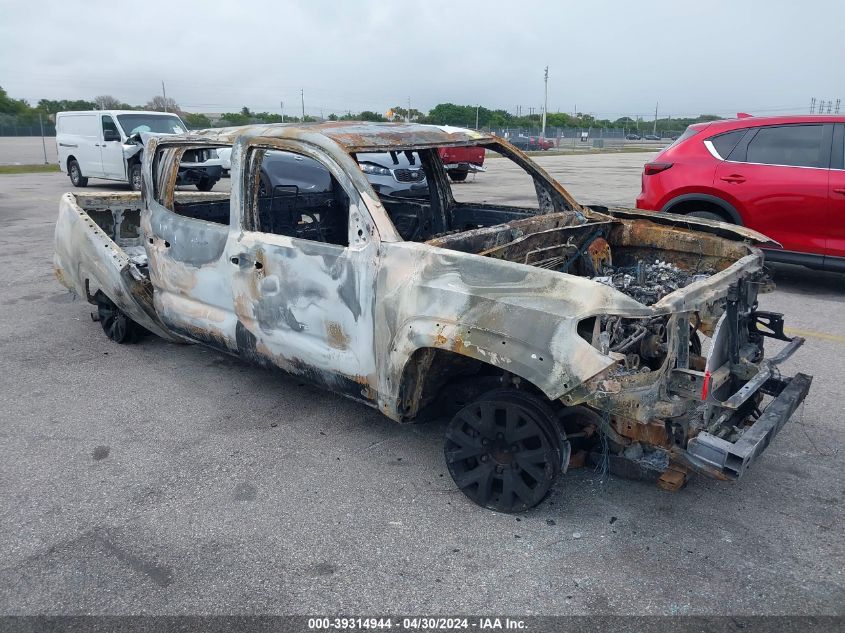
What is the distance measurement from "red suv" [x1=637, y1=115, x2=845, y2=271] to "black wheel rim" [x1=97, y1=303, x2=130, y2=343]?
5.40m

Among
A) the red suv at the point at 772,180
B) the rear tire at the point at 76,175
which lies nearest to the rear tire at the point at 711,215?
the red suv at the point at 772,180

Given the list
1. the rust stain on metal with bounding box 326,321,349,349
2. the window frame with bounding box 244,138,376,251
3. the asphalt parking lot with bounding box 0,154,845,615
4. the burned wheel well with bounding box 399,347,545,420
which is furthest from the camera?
the rust stain on metal with bounding box 326,321,349,349

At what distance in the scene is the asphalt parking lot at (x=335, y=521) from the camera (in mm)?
2785

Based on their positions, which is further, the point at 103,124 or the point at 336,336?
the point at 103,124

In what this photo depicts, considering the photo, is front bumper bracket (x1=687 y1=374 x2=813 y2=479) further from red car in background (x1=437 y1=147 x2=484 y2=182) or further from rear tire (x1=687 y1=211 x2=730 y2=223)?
red car in background (x1=437 y1=147 x2=484 y2=182)

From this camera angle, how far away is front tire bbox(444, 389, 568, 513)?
314 cm

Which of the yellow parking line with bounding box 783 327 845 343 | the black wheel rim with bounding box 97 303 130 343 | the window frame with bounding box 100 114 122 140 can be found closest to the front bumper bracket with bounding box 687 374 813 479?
the yellow parking line with bounding box 783 327 845 343

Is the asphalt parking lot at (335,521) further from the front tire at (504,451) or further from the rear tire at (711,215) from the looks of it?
the rear tire at (711,215)

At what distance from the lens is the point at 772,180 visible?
681 centimetres

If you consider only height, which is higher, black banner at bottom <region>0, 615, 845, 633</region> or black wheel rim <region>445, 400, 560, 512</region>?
black wheel rim <region>445, 400, 560, 512</region>

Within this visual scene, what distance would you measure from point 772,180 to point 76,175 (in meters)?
17.1

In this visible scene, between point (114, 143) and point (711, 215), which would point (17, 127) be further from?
point (711, 215)

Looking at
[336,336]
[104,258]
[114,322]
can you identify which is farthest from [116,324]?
[336,336]

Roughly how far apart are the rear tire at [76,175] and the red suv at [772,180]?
15528mm
